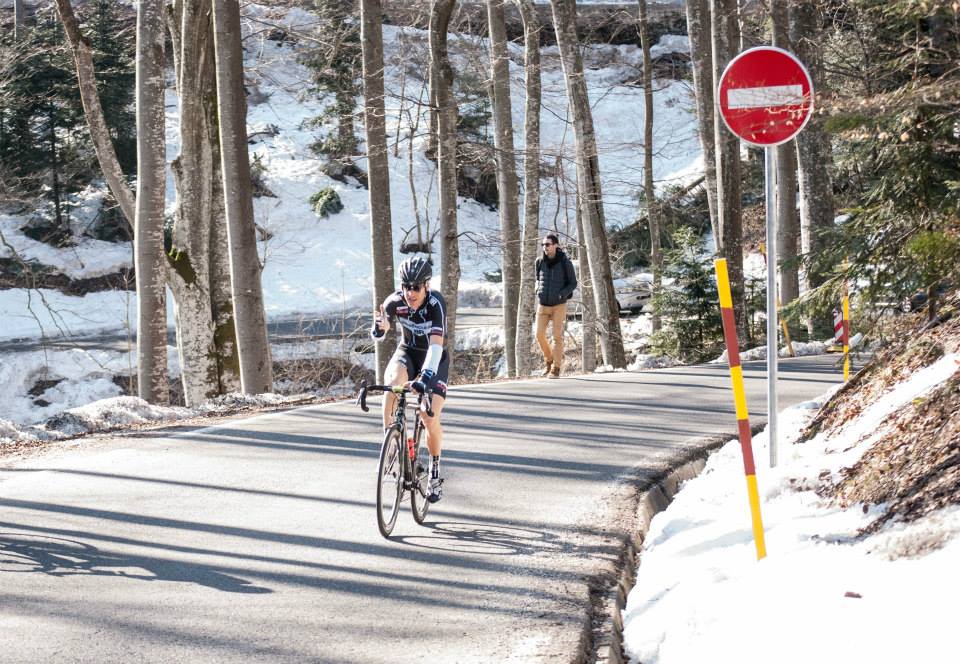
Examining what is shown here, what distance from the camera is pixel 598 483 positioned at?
9.42 m

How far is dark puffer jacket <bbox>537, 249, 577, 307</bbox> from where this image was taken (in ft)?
56.6

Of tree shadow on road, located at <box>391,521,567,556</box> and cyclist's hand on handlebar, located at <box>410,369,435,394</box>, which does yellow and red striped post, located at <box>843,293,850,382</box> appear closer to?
tree shadow on road, located at <box>391,521,567,556</box>

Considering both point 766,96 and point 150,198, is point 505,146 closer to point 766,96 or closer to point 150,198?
point 150,198

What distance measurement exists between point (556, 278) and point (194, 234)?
6.34 m

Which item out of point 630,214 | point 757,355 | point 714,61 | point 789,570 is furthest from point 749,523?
point 630,214

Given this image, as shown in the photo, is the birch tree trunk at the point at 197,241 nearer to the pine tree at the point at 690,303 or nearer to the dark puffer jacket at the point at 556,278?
the dark puffer jacket at the point at 556,278

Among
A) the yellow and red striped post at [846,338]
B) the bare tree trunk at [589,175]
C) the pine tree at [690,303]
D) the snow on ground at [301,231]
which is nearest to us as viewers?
the yellow and red striped post at [846,338]

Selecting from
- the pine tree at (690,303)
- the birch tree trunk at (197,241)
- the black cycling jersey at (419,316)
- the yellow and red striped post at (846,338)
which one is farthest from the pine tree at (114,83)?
the black cycling jersey at (419,316)

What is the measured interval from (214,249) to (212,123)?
2.36m

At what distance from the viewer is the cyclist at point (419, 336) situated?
7789 millimetres

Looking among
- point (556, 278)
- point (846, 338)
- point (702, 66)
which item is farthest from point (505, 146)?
point (846, 338)

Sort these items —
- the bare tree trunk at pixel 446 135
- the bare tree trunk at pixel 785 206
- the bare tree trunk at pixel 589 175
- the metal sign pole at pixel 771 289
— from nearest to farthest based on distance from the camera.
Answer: the metal sign pole at pixel 771 289, the bare tree trunk at pixel 446 135, the bare tree trunk at pixel 589 175, the bare tree trunk at pixel 785 206

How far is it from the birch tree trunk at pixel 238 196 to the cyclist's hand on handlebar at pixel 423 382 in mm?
9891

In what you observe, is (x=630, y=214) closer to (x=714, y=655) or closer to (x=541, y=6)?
(x=541, y=6)
